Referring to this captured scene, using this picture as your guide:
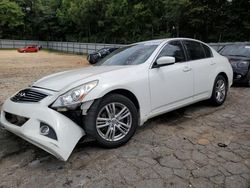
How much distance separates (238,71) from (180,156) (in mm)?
5343

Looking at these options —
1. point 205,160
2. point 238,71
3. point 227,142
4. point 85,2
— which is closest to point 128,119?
point 205,160

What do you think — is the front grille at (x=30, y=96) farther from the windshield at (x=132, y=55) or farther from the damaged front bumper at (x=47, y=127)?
→ the windshield at (x=132, y=55)

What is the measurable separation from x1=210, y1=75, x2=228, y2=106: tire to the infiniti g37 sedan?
2.30 feet

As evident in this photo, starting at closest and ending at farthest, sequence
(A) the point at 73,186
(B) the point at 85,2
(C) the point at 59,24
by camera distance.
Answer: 1. (A) the point at 73,186
2. (B) the point at 85,2
3. (C) the point at 59,24

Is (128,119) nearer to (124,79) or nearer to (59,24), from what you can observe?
(124,79)

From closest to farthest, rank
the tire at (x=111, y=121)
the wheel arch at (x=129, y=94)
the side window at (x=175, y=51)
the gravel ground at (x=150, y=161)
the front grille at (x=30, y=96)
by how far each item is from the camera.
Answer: the gravel ground at (x=150, y=161), the tire at (x=111, y=121), the front grille at (x=30, y=96), the wheel arch at (x=129, y=94), the side window at (x=175, y=51)

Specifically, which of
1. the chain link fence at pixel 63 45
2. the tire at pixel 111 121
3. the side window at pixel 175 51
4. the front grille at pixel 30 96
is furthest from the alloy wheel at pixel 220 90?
the chain link fence at pixel 63 45

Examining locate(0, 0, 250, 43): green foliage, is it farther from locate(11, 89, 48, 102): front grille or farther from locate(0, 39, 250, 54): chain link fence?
locate(11, 89, 48, 102): front grille

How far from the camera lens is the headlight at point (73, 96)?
3059mm

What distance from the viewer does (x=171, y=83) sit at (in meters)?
4.05

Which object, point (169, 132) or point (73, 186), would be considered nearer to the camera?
point (73, 186)

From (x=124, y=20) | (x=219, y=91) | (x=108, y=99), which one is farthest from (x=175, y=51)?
(x=124, y=20)

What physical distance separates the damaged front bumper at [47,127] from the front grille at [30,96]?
10cm

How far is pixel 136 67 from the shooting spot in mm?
3732
